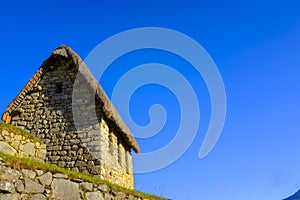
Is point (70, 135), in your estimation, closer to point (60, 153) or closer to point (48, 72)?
point (60, 153)

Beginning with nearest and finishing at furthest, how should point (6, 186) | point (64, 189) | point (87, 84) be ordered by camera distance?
point (6, 186) → point (64, 189) → point (87, 84)

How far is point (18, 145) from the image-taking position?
340 inches

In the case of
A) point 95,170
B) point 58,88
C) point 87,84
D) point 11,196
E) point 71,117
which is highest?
point 58,88

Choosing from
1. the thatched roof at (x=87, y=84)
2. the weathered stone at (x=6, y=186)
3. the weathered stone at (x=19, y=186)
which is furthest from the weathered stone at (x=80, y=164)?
the weathered stone at (x=6, y=186)

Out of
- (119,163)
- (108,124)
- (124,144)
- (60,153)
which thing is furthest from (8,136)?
(124,144)

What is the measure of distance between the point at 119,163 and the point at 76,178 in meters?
7.05

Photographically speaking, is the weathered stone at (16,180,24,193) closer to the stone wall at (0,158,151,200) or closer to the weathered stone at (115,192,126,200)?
the stone wall at (0,158,151,200)

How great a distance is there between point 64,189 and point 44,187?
13.6 inches

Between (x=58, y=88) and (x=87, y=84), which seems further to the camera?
(x=58, y=88)

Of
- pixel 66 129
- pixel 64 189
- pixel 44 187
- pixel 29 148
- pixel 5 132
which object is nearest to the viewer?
pixel 44 187

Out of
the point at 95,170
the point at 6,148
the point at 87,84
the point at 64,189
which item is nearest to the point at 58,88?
the point at 87,84

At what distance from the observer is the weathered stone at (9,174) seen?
4.40 metres

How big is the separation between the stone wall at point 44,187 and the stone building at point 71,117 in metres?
4.75

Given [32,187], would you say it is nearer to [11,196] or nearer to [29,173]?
[29,173]
